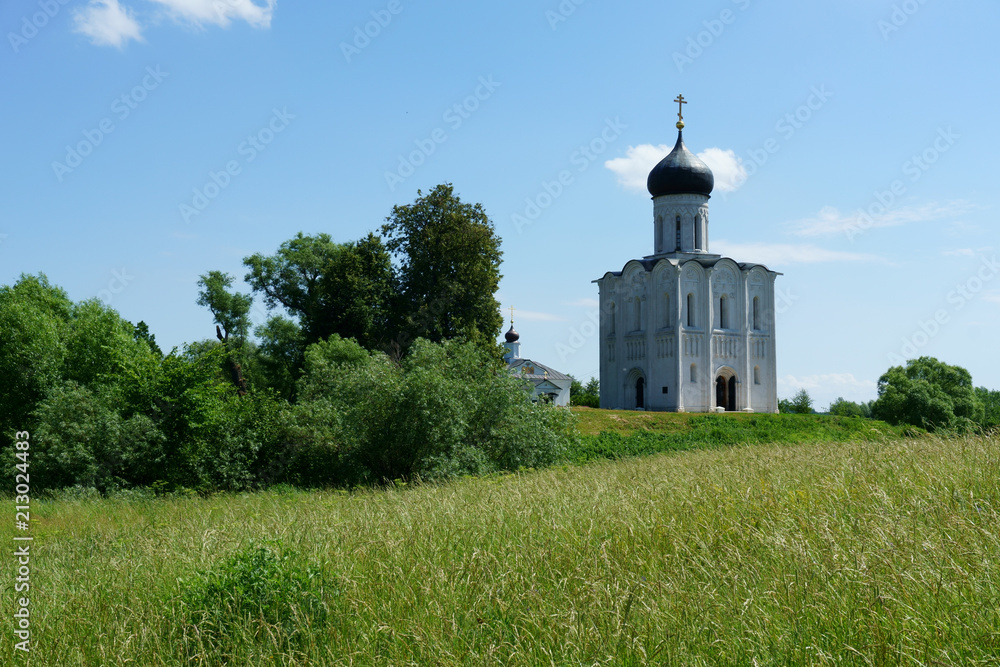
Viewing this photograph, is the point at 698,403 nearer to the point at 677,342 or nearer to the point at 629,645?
the point at 677,342

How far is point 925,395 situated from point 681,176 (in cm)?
1907

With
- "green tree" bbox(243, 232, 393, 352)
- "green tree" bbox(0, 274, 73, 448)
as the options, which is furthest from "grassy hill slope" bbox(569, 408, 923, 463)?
"green tree" bbox(0, 274, 73, 448)

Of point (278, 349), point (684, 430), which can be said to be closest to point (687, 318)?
point (684, 430)

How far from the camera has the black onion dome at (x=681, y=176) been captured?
151 feet

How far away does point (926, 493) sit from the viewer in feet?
17.3

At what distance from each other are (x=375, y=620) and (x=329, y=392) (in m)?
17.1

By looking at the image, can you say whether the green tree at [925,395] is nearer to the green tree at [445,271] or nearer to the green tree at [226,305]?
the green tree at [445,271]

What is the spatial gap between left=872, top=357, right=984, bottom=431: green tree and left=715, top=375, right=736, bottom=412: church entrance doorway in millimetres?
8852

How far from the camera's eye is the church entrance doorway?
150 feet

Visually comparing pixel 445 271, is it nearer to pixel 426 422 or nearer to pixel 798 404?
pixel 426 422

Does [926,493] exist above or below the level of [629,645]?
above

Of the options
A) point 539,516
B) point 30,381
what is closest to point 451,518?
point 539,516

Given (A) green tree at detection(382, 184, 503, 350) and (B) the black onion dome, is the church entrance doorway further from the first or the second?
(A) green tree at detection(382, 184, 503, 350)

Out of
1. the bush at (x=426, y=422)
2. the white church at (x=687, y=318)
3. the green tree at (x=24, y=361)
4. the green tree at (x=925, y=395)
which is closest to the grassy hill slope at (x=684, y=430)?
the bush at (x=426, y=422)
